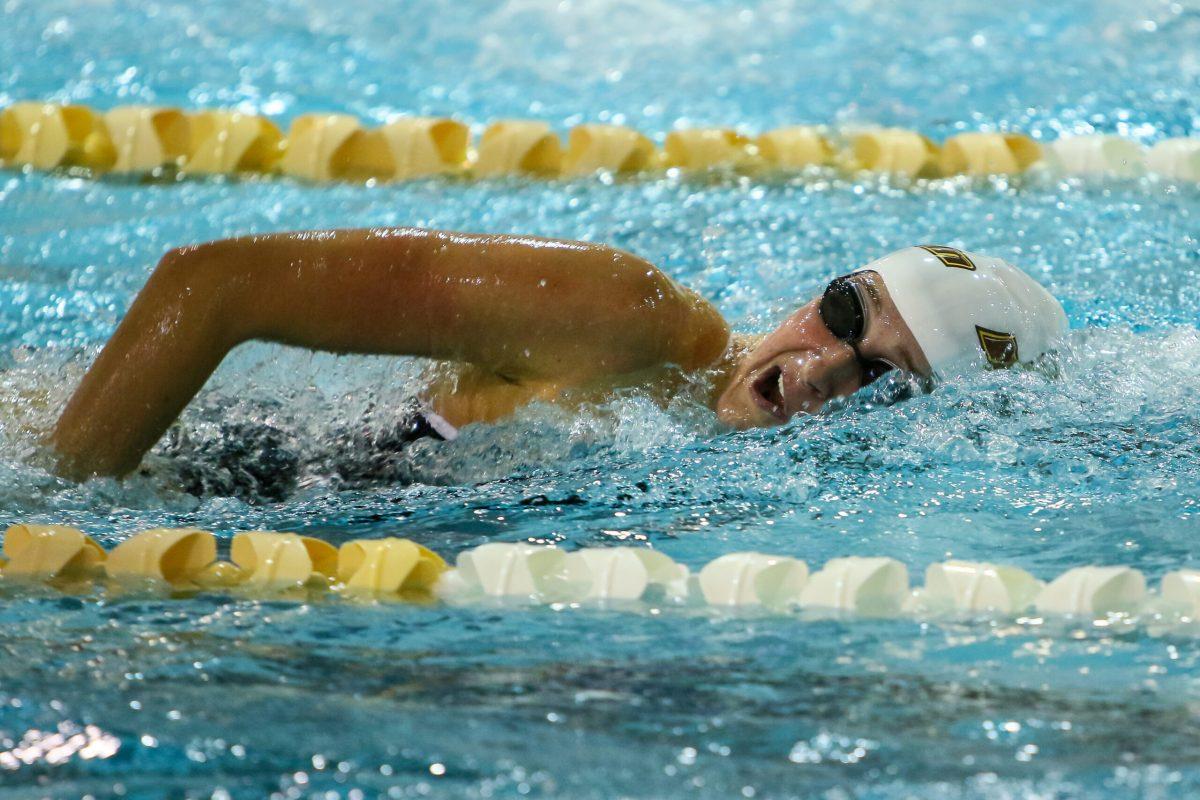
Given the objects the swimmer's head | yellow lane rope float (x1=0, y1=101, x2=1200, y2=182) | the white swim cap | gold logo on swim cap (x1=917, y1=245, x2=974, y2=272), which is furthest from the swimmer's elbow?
yellow lane rope float (x1=0, y1=101, x2=1200, y2=182)

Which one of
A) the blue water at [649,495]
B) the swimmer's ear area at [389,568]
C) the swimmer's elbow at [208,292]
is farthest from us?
the swimmer's elbow at [208,292]

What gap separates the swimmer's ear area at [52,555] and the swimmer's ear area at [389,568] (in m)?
0.37

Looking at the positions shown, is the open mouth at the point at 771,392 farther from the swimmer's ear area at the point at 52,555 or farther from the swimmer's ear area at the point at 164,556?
the swimmer's ear area at the point at 52,555

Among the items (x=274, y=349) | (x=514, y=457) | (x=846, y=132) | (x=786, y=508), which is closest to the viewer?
(x=786, y=508)

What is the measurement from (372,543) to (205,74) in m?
4.08

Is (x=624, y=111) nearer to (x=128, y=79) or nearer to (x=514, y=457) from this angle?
(x=128, y=79)

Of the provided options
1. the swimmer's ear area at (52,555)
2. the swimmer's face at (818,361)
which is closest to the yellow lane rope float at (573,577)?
the swimmer's ear area at (52,555)

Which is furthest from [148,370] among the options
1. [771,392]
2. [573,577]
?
[771,392]

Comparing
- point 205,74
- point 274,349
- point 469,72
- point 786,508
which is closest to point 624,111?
point 469,72

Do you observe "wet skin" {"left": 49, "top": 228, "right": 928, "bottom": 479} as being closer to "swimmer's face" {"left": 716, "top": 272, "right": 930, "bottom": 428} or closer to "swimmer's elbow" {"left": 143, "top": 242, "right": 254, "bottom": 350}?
"swimmer's elbow" {"left": 143, "top": 242, "right": 254, "bottom": 350}

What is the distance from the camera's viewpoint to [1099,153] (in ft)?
15.6

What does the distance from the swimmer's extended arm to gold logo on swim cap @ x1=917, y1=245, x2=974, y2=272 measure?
0.60 meters

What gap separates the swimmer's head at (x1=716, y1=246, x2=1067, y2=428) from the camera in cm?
260

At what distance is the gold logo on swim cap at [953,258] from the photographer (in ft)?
8.79
